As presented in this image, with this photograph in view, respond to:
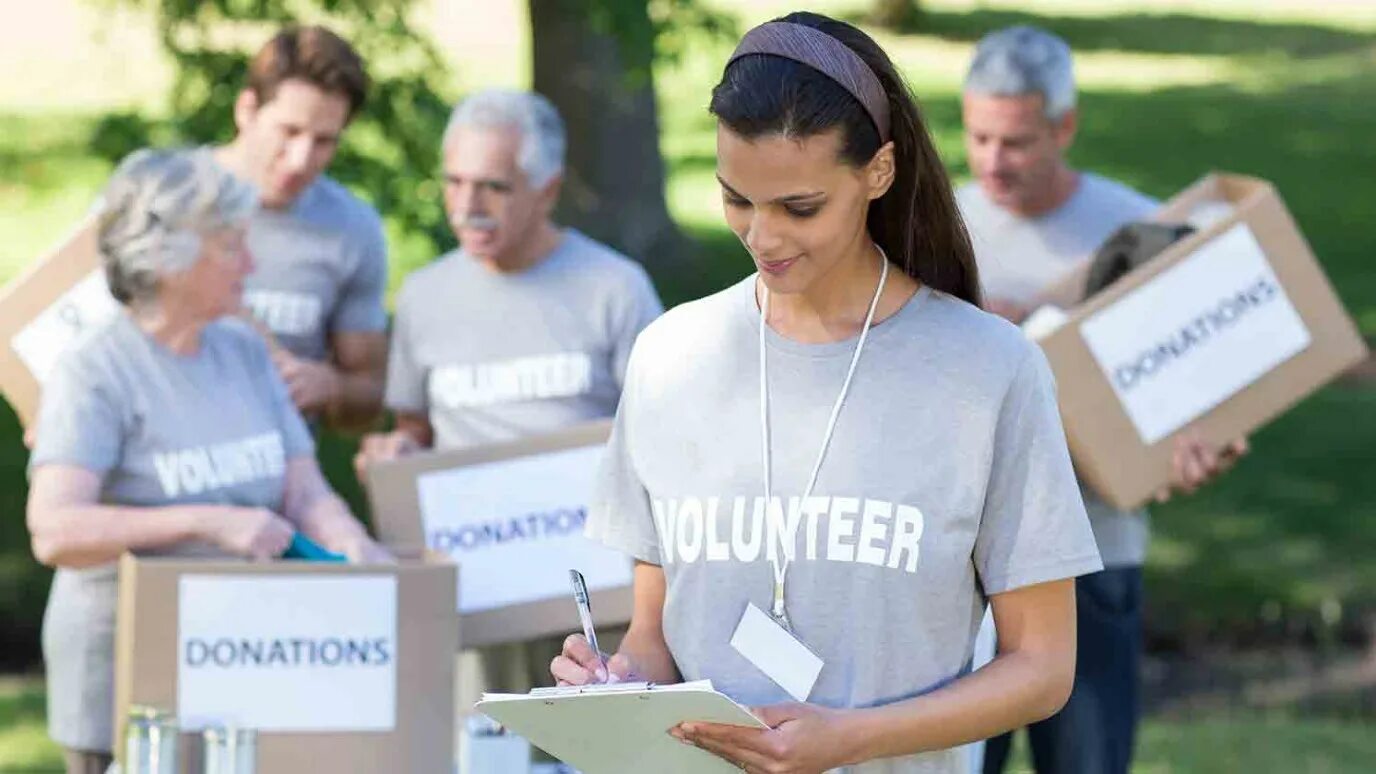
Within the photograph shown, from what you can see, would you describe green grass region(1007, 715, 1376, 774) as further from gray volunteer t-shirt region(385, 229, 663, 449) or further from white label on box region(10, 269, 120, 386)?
white label on box region(10, 269, 120, 386)

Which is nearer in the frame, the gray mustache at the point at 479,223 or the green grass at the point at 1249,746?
the gray mustache at the point at 479,223

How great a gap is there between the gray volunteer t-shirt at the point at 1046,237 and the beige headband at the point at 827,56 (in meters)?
2.33

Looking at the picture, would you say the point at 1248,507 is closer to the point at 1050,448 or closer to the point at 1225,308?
the point at 1225,308

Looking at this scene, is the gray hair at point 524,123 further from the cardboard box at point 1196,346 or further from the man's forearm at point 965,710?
the man's forearm at point 965,710

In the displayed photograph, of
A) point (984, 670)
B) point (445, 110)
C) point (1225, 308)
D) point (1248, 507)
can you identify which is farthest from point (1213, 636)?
point (984, 670)

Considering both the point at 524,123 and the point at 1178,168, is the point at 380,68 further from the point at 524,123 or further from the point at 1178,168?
the point at 1178,168

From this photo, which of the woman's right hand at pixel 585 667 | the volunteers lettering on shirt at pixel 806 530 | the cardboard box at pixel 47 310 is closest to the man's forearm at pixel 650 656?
the woman's right hand at pixel 585 667

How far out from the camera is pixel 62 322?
4906 millimetres

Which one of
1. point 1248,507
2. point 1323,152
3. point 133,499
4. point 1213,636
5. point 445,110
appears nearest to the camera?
point 133,499

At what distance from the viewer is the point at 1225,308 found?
4867 millimetres

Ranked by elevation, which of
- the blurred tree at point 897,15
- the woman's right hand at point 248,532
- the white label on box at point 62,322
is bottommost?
the woman's right hand at point 248,532

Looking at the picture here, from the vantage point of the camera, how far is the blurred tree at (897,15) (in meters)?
21.2

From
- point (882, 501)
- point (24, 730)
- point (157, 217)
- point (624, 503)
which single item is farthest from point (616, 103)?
point (882, 501)

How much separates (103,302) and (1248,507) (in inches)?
350
